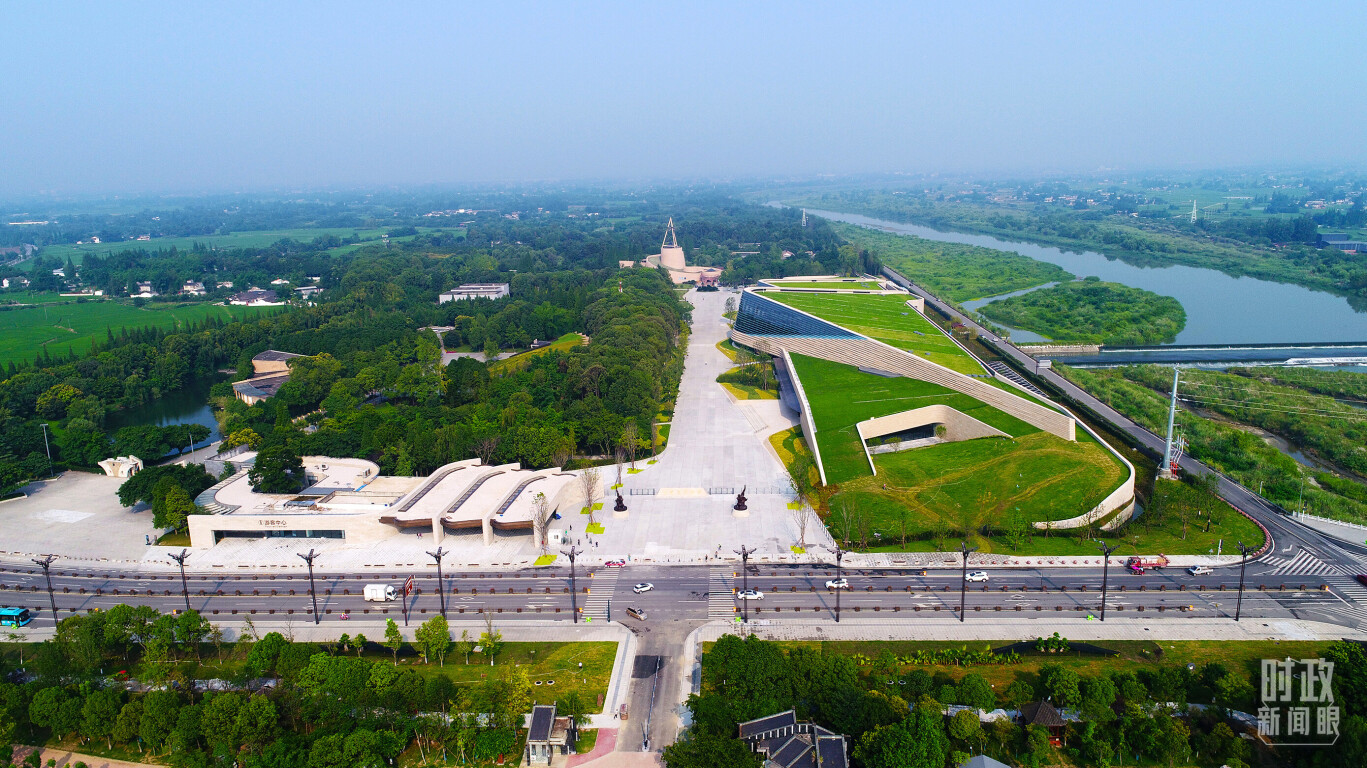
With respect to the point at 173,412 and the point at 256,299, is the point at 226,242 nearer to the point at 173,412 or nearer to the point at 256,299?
the point at 256,299

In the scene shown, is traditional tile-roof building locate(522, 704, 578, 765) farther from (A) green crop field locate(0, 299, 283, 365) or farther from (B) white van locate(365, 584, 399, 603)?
(A) green crop field locate(0, 299, 283, 365)

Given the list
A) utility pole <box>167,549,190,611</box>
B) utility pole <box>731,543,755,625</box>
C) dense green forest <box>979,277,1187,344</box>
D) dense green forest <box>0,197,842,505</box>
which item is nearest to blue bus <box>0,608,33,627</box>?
utility pole <box>167,549,190,611</box>

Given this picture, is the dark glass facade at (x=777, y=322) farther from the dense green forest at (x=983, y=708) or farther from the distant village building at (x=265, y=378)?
the dense green forest at (x=983, y=708)

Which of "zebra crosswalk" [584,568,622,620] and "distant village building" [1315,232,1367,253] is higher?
"distant village building" [1315,232,1367,253]

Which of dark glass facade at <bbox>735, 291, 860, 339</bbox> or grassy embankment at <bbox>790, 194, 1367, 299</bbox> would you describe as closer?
dark glass facade at <bbox>735, 291, 860, 339</bbox>

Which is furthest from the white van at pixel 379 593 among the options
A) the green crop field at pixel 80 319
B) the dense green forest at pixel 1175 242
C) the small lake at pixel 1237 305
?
the dense green forest at pixel 1175 242

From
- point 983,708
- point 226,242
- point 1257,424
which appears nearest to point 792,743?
point 983,708

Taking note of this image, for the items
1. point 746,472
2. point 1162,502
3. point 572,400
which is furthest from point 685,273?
point 1162,502
